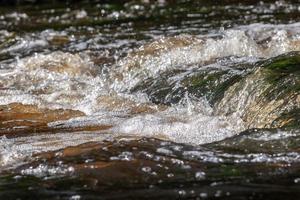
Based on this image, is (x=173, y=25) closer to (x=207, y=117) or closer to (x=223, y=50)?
(x=223, y=50)

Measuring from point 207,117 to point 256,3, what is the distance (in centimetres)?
847

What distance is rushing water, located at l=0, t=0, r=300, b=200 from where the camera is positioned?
3625 mm

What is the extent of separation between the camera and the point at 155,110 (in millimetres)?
6223

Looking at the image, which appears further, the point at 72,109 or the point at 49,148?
the point at 72,109

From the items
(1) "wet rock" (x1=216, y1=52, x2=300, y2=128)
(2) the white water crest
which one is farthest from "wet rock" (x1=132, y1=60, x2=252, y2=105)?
(1) "wet rock" (x1=216, y1=52, x2=300, y2=128)

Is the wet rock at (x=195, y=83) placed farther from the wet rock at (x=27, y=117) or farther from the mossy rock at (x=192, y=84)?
the wet rock at (x=27, y=117)

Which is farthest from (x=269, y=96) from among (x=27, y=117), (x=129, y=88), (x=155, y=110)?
(x=129, y=88)

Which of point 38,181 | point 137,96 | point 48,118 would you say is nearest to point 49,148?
point 38,181

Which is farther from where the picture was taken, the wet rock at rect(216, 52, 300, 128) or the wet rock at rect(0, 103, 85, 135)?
the wet rock at rect(0, 103, 85, 135)

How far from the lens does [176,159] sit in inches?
153

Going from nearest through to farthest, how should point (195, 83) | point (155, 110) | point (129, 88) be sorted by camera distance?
point (155, 110)
point (195, 83)
point (129, 88)

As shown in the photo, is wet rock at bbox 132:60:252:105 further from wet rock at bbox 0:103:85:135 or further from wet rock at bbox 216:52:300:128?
wet rock at bbox 0:103:85:135

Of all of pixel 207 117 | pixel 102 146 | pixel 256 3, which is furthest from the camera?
pixel 256 3

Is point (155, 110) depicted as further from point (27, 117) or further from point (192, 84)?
point (27, 117)
